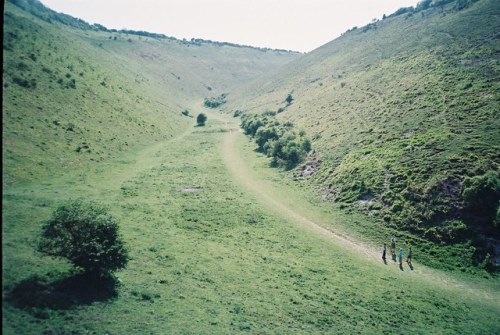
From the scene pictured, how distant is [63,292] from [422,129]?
51.3 m

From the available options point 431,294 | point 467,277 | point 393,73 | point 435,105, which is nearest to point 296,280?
point 431,294

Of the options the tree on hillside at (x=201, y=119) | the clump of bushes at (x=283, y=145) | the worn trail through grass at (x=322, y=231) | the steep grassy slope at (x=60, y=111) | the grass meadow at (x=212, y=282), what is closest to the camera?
the grass meadow at (x=212, y=282)

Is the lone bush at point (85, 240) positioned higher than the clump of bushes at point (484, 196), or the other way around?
the clump of bushes at point (484, 196)

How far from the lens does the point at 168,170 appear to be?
54.8m

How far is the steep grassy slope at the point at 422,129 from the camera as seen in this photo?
34.0 m

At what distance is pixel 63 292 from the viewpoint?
18359mm

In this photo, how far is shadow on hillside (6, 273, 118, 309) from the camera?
650 inches

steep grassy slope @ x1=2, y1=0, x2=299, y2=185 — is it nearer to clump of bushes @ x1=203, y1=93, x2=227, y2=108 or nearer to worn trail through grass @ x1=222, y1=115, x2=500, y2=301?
worn trail through grass @ x1=222, y1=115, x2=500, y2=301

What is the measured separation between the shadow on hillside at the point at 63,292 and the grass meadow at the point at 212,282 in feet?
0.24

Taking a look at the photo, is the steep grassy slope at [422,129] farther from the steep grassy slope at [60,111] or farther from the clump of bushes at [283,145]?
the steep grassy slope at [60,111]

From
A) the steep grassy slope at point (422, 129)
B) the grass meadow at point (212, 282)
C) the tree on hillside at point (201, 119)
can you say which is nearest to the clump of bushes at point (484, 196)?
the steep grassy slope at point (422, 129)

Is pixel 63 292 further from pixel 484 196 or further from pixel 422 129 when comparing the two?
pixel 422 129

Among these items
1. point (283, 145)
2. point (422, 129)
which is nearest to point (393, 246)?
point (422, 129)

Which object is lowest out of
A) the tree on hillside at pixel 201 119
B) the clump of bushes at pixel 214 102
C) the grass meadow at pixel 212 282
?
the grass meadow at pixel 212 282
